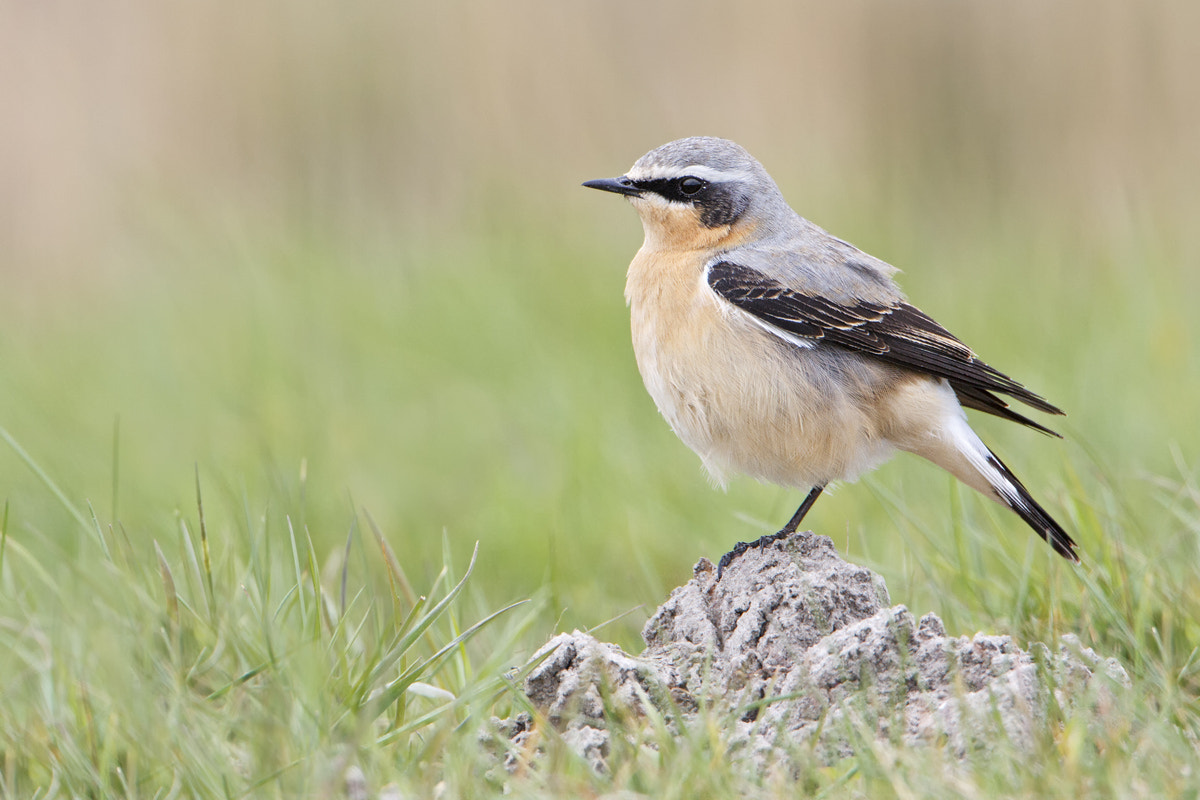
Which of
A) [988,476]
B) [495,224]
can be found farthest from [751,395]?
[495,224]

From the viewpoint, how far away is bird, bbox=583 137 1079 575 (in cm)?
566

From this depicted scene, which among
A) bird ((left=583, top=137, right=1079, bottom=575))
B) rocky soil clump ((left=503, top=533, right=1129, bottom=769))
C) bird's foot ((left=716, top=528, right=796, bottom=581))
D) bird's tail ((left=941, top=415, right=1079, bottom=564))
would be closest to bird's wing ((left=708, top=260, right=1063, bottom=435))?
bird ((left=583, top=137, right=1079, bottom=575))

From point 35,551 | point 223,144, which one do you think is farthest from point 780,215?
point 223,144

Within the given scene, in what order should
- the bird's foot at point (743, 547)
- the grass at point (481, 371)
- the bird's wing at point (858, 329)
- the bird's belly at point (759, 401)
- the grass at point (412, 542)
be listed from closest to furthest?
1. the grass at point (412, 542)
2. the grass at point (481, 371)
3. the bird's foot at point (743, 547)
4. the bird's belly at point (759, 401)
5. the bird's wing at point (858, 329)

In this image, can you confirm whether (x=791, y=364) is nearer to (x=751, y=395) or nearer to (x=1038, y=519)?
(x=751, y=395)

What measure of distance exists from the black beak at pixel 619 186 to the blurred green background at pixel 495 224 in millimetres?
2086

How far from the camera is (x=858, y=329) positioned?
589 centimetres

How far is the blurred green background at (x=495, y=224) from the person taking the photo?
27.7 feet

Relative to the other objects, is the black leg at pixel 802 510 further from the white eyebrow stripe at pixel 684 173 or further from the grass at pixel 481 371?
the white eyebrow stripe at pixel 684 173

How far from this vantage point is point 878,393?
19.2 feet

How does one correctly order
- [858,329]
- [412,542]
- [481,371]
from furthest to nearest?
[481,371], [412,542], [858,329]

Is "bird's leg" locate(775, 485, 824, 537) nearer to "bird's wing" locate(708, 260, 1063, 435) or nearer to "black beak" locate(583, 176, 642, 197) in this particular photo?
"bird's wing" locate(708, 260, 1063, 435)

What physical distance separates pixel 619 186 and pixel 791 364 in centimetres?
123

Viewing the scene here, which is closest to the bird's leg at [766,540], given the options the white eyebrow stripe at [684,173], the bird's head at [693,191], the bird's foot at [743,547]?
the bird's foot at [743,547]
